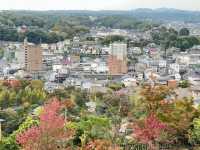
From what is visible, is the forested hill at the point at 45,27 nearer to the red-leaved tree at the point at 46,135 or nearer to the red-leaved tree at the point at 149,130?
the red-leaved tree at the point at 149,130

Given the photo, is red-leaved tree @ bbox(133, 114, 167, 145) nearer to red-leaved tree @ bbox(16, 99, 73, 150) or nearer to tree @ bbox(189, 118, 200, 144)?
tree @ bbox(189, 118, 200, 144)

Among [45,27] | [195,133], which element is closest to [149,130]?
[195,133]

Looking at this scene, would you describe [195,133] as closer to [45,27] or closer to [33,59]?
[33,59]

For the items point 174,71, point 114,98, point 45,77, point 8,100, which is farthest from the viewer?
point 174,71

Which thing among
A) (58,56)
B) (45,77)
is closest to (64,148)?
(45,77)

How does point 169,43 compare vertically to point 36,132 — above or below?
below

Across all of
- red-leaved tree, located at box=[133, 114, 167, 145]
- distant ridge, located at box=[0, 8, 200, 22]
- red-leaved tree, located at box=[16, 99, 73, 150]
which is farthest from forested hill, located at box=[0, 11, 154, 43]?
red-leaved tree, located at box=[16, 99, 73, 150]

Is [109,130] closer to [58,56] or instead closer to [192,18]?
[58,56]
